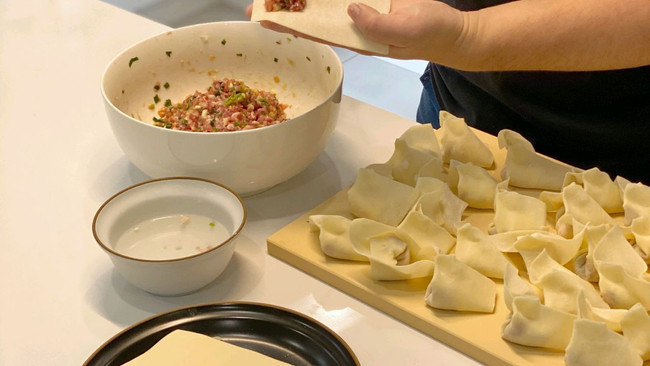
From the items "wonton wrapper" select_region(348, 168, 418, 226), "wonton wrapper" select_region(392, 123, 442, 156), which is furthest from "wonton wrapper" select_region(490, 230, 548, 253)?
"wonton wrapper" select_region(392, 123, 442, 156)

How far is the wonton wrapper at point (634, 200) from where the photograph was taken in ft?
3.55

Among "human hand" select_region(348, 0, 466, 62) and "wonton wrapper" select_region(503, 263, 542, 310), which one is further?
"human hand" select_region(348, 0, 466, 62)

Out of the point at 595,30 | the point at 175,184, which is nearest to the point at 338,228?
the point at 175,184

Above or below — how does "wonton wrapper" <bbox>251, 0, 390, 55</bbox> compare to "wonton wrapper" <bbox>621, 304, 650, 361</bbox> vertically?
above

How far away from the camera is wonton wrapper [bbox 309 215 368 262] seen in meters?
1.04

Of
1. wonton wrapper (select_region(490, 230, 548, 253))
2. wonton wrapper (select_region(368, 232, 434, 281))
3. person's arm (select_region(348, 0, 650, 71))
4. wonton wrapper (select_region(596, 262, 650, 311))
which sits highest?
person's arm (select_region(348, 0, 650, 71))

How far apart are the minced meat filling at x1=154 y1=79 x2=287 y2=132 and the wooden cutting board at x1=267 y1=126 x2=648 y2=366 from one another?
0.18m

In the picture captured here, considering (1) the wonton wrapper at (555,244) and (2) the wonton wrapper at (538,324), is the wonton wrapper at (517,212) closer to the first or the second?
(1) the wonton wrapper at (555,244)

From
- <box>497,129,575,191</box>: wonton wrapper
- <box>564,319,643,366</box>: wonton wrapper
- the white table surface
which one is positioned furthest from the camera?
<box>497,129,575,191</box>: wonton wrapper

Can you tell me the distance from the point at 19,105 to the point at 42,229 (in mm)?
405

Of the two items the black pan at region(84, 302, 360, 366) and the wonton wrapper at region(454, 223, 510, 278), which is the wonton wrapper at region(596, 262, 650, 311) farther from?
the black pan at region(84, 302, 360, 366)

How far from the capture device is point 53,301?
1.01 m

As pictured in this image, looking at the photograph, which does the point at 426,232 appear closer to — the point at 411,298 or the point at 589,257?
the point at 411,298

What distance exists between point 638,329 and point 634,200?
0.25m
